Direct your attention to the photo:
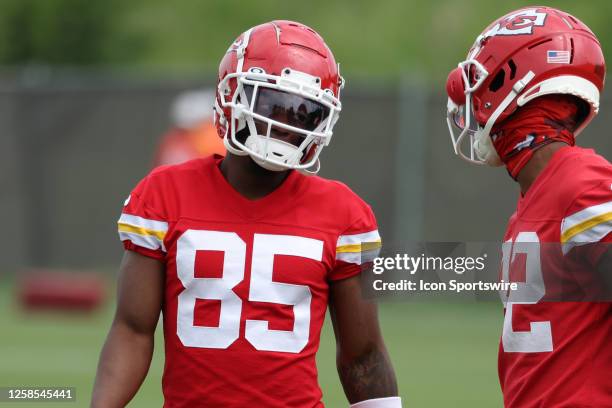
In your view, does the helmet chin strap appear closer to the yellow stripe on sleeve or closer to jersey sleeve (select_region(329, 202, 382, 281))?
jersey sleeve (select_region(329, 202, 382, 281))

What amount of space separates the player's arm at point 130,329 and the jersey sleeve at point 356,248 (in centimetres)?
53

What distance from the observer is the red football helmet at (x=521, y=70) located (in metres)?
3.73

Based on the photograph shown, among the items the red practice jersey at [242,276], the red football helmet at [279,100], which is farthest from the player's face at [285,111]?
the red practice jersey at [242,276]

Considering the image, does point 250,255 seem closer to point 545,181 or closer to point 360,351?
point 360,351

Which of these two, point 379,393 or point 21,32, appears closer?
point 379,393

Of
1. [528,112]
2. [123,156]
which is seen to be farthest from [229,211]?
[123,156]

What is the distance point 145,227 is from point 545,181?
1181 mm

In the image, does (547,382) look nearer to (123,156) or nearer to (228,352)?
(228,352)

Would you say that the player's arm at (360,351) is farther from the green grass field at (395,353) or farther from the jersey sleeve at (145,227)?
the green grass field at (395,353)

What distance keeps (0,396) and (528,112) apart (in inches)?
138

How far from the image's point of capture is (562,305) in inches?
136

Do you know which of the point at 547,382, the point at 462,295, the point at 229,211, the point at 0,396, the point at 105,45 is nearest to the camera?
the point at 547,382

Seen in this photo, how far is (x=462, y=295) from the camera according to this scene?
397 cm

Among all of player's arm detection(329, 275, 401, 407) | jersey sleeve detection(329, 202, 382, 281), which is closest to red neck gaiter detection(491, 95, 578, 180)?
jersey sleeve detection(329, 202, 382, 281)
